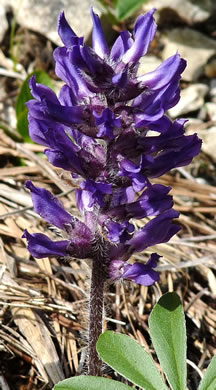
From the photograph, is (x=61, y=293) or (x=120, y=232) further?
(x=61, y=293)

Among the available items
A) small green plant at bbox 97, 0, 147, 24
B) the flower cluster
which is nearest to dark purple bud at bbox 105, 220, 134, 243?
the flower cluster

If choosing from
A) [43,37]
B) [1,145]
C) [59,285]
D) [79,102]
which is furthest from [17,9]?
[79,102]

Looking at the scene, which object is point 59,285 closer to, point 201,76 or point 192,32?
point 201,76

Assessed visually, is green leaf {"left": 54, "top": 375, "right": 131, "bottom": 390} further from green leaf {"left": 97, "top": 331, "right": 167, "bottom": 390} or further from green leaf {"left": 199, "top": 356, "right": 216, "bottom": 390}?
green leaf {"left": 199, "top": 356, "right": 216, "bottom": 390}

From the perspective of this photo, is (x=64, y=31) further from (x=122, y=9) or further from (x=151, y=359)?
(x=122, y=9)

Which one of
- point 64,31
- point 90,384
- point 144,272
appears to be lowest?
point 90,384

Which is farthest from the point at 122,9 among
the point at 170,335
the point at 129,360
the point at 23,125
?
the point at 129,360
